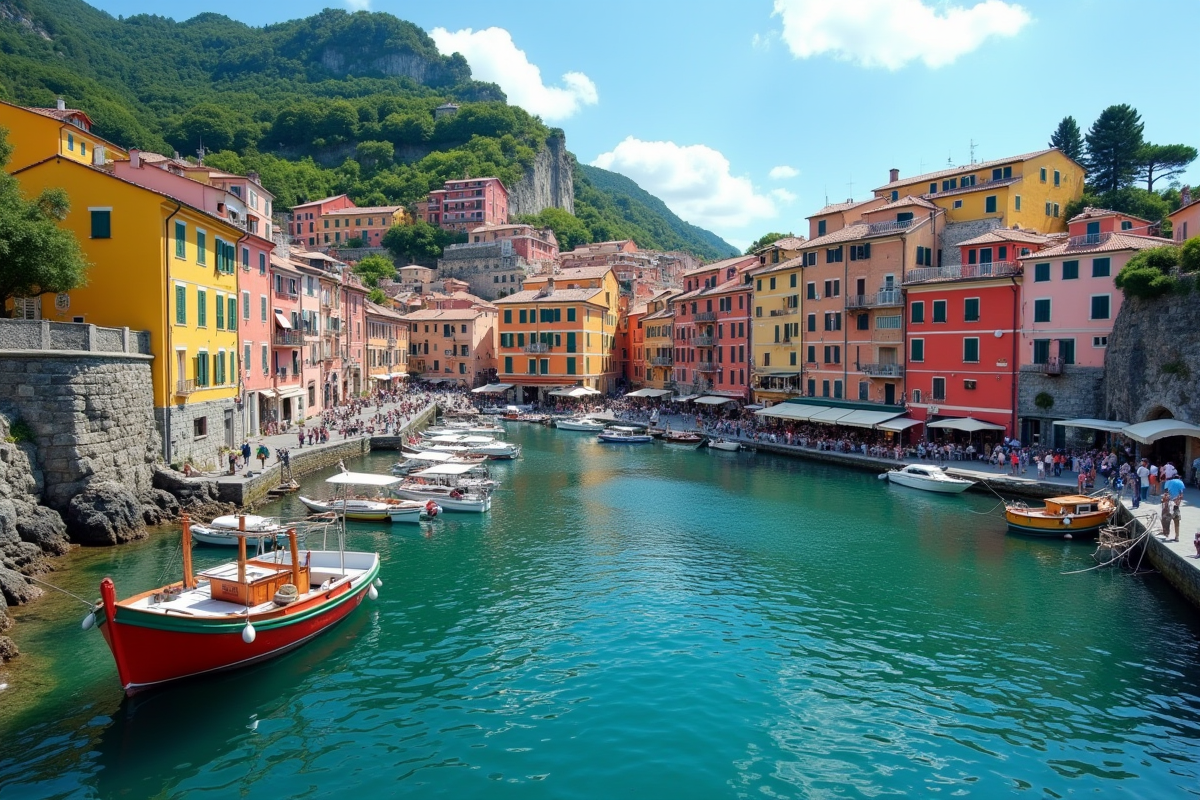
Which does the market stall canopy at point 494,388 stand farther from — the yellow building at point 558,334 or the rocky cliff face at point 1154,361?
the rocky cliff face at point 1154,361

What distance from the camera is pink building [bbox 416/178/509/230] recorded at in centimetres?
12575

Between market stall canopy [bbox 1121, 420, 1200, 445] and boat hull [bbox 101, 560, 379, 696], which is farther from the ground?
market stall canopy [bbox 1121, 420, 1200, 445]

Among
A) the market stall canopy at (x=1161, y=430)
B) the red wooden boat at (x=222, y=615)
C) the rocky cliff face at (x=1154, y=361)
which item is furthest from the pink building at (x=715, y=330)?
the red wooden boat at (x=222, y=615)

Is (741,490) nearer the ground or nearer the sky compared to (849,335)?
nearer the ground

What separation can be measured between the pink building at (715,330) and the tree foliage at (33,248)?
4340 centimetres

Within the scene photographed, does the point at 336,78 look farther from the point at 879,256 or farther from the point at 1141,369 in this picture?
the point at 1141,369

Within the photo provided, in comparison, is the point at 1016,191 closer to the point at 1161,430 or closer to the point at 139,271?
the point at 1161,430

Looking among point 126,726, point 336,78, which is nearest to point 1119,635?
point 126,726

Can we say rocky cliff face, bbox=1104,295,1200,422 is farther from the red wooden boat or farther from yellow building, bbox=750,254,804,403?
the red wooden boat

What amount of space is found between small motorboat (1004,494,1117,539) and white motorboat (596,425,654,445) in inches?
1179

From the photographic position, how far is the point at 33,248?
82.9ft

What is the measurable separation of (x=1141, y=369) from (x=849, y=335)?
1750cm

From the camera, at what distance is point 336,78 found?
194 meters

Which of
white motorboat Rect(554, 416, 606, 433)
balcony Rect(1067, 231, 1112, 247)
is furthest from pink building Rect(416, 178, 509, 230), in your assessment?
balcony Rect(1067, 231, 1112, 247)
